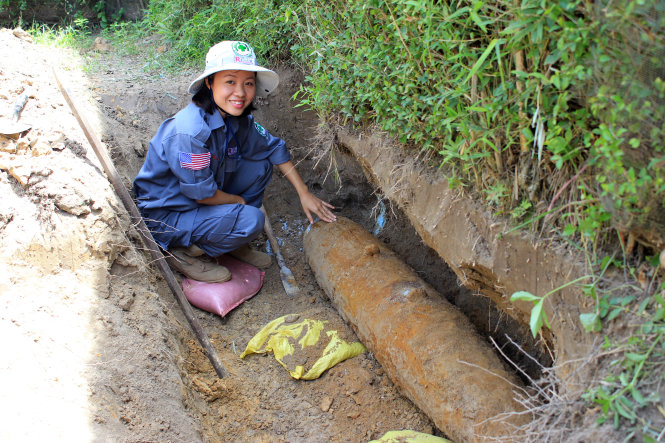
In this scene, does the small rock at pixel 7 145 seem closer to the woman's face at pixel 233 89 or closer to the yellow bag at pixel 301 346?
the woman's face at pixel 233 89

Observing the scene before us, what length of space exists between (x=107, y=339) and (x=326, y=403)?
45.5 inches

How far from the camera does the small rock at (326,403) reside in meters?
A: 2.60

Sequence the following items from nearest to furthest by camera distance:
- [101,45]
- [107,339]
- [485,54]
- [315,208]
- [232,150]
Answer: [485,54] < [107,339] < [232,150] < [315,208] < [101,45]

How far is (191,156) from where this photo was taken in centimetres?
296

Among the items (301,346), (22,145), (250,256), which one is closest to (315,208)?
(250,256)

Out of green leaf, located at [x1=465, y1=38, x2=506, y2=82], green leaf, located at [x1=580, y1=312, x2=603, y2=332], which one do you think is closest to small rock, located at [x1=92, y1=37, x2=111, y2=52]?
green leaf, located at [x1=465, y1=38, x2=506, y2=82]

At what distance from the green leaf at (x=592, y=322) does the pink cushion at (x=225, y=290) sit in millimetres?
2291

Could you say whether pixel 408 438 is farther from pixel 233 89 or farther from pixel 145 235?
pixel 233 89

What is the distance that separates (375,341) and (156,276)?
4.60ft

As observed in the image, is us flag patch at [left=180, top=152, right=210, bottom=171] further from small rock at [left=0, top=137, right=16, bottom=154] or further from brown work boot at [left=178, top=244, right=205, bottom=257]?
A: small rock at [left=0, top=137, right=16, bottom=154]

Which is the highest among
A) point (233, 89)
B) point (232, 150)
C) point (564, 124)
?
point (564, 124)

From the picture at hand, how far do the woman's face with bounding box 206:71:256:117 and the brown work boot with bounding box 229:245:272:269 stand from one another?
1077 mm

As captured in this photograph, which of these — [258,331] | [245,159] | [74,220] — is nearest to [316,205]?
[245,159]

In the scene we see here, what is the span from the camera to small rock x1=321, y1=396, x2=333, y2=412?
2.60 m
